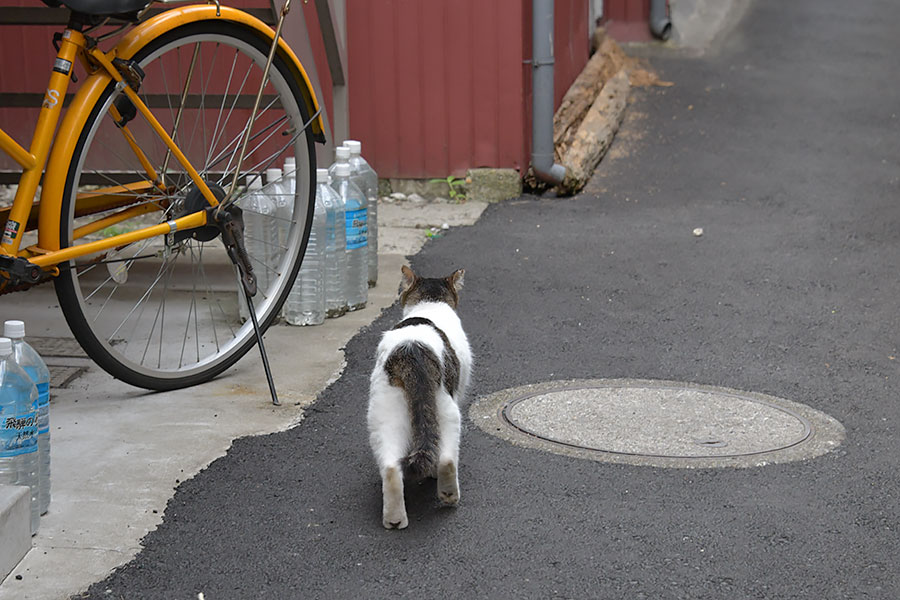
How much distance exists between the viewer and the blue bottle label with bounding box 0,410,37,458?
280 cm

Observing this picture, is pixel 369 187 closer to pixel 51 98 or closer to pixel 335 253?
pixel 335 253

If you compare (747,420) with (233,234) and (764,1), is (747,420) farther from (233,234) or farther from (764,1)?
(764,1)

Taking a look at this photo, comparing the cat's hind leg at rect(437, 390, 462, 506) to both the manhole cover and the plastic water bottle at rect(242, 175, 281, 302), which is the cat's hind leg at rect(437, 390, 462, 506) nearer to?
the manhole cover

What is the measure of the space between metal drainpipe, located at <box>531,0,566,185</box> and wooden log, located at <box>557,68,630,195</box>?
13cm

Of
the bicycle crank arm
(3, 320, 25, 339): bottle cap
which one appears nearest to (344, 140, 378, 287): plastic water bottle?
the bicycle crank arm

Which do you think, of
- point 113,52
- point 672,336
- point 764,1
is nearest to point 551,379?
point 672,336

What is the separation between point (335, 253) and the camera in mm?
5098

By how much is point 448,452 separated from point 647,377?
5.26ft

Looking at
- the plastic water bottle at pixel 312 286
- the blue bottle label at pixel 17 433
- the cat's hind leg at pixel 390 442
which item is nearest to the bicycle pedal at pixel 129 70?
the blue bottle label at pixel 17 433

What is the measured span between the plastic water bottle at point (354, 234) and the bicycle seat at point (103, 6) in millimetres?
1795

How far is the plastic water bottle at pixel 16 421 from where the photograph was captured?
279 centimetres

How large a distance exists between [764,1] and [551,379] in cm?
866

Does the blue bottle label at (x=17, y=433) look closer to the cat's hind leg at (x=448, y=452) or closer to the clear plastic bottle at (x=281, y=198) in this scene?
the cat's hind leg at (x=448, y=452)

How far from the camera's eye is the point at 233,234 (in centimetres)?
398
